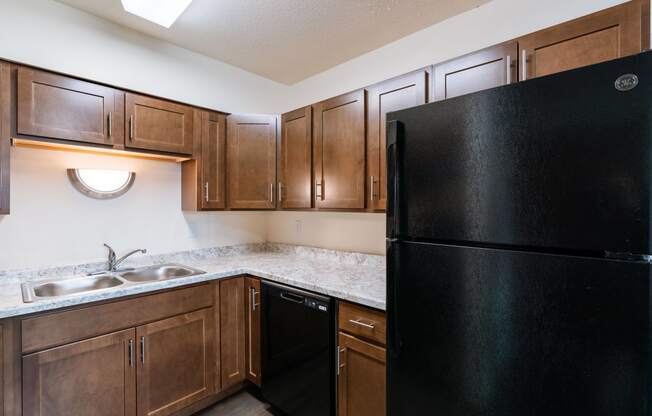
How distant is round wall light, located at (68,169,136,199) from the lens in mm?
2014

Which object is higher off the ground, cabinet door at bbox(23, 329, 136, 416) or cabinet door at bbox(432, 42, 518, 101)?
cabinet door at bbox(432, 42, 518, 101)

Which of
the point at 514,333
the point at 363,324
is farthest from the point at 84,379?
the point at 514,333

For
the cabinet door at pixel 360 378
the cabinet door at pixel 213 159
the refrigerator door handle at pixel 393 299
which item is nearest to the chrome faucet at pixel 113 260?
the cabinet door at pixel 213 159

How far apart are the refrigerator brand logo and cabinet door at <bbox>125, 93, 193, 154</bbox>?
7.56 feet

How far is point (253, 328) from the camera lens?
7.09ft

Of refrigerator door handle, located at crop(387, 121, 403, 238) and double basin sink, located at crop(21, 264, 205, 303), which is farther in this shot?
double basin sink, located at crop(21, 264, 205, 303)

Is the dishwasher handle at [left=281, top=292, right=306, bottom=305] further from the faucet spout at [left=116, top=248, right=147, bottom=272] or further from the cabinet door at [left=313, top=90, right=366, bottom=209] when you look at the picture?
the faucet spout at [left=116, top=248, right=147, bottom=272]

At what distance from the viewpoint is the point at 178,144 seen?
2213mm

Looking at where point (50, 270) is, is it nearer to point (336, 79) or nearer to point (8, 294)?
point (8, 294)

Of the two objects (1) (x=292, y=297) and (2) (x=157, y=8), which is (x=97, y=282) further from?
(2) (x=157, y=8)

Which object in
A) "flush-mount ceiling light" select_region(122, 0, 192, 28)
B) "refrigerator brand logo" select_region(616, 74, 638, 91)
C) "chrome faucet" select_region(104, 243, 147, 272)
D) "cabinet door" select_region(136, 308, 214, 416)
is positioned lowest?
"cabinet door" select_region(136, 308, 214, 416)

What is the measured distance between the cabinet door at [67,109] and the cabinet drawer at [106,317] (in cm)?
98

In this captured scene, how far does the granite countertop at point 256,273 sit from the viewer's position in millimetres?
1511

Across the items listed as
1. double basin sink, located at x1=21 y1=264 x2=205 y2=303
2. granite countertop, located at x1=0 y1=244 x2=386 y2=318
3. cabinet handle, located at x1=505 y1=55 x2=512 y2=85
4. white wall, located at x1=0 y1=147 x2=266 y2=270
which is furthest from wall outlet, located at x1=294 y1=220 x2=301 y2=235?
cabinet handle, located at x1=505 y1=55 x2=512 y2=85
